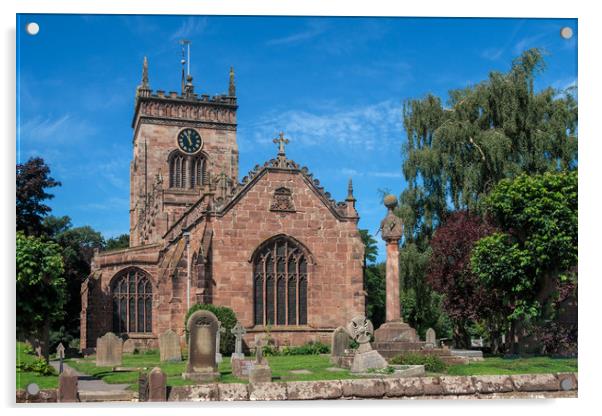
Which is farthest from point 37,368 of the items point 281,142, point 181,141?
point 181,141

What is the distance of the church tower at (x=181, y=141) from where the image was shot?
5378cm

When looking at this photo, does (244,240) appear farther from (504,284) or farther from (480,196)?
(504,284)

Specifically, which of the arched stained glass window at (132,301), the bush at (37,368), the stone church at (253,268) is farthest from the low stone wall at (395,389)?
the arched stained glass window at (132,301)

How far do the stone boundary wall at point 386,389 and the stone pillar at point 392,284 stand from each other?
646 cm

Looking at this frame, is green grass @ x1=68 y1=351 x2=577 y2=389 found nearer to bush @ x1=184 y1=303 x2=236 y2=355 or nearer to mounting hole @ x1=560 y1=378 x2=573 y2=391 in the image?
mounting hole @ x1=560 y1=378 x2=573 y2=391

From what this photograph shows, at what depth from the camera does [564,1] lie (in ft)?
54.6

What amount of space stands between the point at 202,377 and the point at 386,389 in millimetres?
5551

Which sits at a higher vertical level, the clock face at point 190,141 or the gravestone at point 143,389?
the clock face at point 190,141

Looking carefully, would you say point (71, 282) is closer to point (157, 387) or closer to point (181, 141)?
point (181, 141)

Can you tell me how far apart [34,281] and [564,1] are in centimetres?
1370

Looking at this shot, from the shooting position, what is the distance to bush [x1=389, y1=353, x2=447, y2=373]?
65.0 feet

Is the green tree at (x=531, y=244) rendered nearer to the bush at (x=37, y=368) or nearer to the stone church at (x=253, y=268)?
the stone church at (x=253, y=268)

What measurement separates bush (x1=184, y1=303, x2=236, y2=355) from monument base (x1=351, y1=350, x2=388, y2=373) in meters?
11.5
